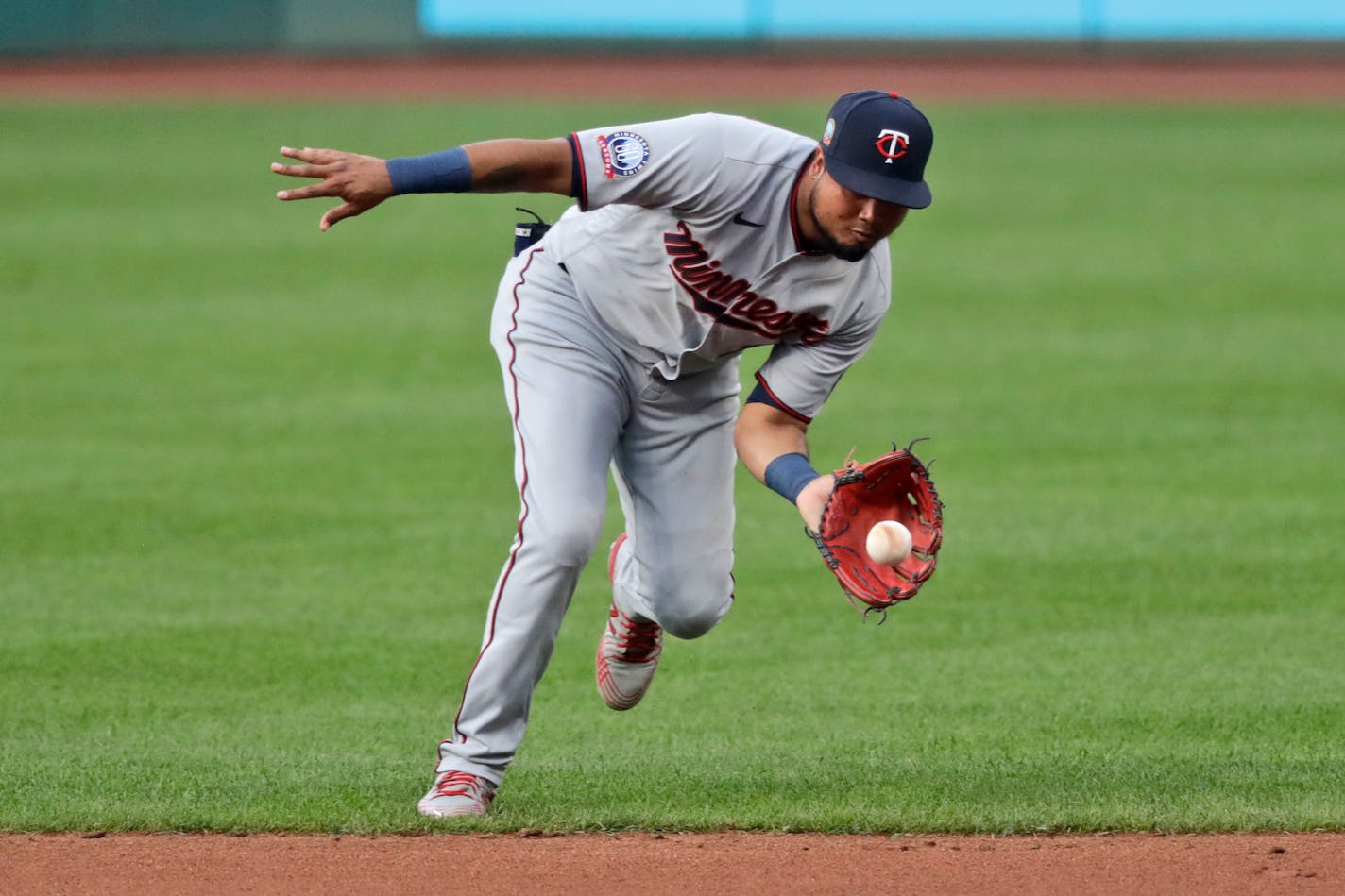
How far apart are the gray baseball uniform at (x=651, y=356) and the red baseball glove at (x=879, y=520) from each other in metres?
0.61

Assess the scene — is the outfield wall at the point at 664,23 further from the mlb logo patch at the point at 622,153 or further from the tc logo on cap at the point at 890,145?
the tc logo on cap at the point at 890,145

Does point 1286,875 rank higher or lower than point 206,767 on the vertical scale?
higher

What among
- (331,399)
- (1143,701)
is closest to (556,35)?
(331,399)

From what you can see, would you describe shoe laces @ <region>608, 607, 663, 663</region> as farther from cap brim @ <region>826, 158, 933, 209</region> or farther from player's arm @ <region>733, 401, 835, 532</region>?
cap brim @ <region>826, 158, 933, 209</region>

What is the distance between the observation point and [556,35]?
3198 cm

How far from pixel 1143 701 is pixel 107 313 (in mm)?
10213

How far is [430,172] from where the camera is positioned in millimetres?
4844

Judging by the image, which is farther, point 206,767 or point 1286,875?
point 206,767

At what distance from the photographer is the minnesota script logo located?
5379 mm

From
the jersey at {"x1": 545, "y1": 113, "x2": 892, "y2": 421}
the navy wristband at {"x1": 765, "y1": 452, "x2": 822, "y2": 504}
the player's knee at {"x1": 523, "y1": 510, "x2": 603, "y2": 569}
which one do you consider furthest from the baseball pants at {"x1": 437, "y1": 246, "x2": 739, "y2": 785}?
the navy wristband at {"x1": 765, "y1": 452, "x2": 822, "y2": 504}

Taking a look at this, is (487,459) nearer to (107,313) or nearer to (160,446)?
(160,446)

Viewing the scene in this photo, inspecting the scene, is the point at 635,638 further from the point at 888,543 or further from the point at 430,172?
the point at 430,172

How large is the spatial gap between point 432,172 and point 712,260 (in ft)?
2.90

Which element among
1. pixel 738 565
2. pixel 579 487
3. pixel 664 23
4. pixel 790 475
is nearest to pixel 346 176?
pixel 579 487
